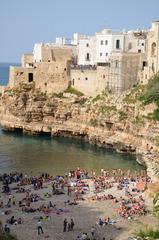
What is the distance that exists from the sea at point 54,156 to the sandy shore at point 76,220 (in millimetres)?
9283

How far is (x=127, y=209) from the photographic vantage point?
3023 cm

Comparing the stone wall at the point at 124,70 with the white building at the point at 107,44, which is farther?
the white building at the point at 107,44

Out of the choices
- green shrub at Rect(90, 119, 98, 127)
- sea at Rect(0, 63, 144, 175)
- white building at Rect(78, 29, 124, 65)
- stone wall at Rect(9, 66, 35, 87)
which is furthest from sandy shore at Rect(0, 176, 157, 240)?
white building at Rect(78, 29, 124, 65)

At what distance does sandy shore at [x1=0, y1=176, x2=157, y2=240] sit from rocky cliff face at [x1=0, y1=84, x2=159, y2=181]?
12.2 meters

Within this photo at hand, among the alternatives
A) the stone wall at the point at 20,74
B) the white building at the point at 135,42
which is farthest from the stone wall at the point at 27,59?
the white building at the point at 135,42

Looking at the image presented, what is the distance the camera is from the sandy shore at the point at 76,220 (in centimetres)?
2631

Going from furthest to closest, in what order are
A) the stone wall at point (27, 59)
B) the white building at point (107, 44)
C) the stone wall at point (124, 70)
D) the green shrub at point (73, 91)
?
the stone wall at point (27, 59) → the white building at point (107, 44) → the green shrub at point (73, 91) → the stone wall at point (124, 70)

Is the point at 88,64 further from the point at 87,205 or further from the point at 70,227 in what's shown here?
the point at 70,227

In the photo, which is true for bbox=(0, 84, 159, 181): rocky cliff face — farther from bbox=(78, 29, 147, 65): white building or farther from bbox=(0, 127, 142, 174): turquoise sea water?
bbox=(78, 29, 147, 65): white building

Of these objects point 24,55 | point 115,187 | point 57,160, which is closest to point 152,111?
point 57,160

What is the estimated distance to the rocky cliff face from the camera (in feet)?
163

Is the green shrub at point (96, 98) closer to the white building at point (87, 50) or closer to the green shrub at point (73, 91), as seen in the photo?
the green shrub at point (73, 91)

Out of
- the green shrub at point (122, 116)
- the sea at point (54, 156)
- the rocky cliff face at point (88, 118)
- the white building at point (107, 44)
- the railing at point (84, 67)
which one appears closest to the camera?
the sea at point (54, 156)

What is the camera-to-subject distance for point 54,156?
47.9 m
